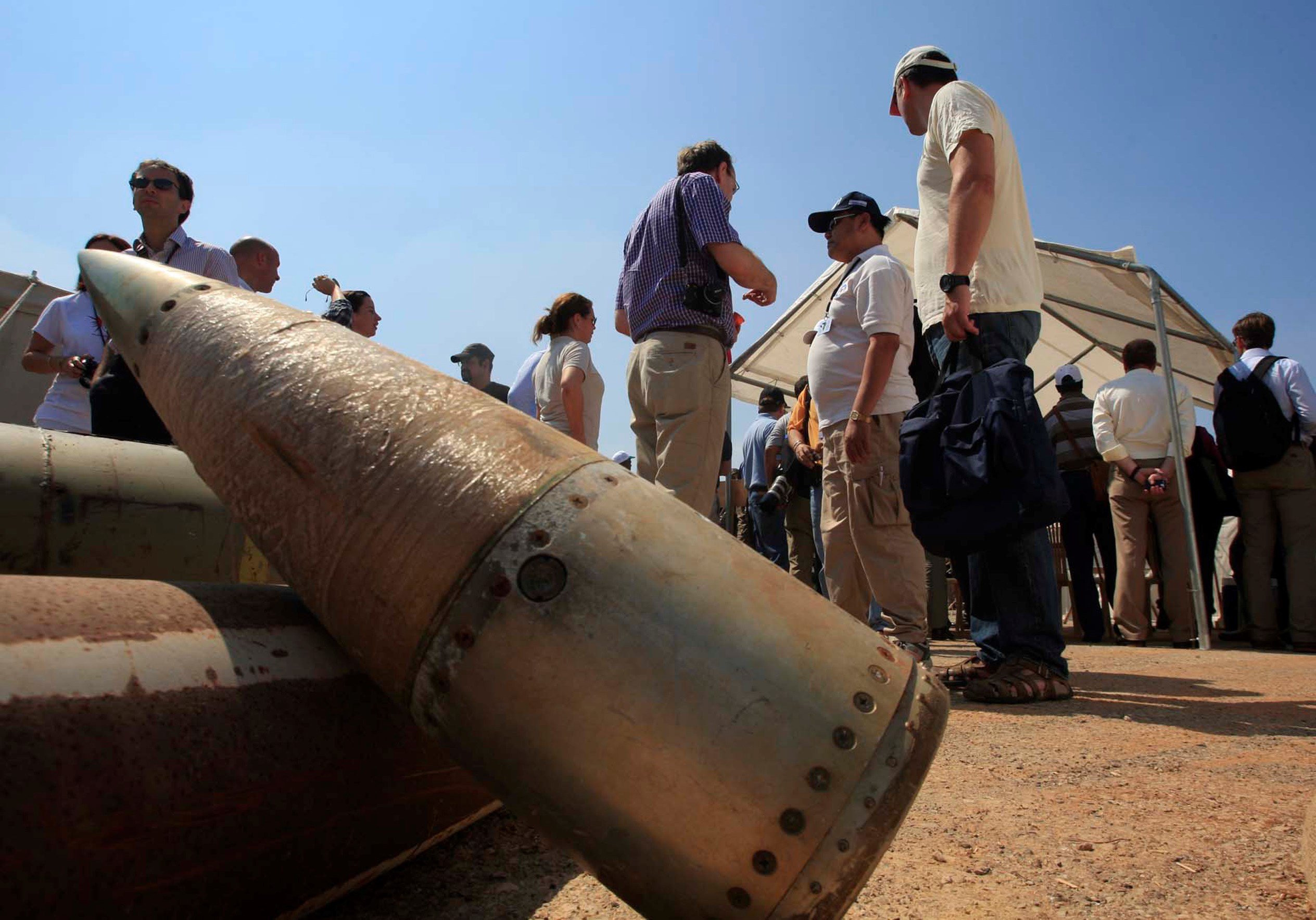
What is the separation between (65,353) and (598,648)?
174 inches

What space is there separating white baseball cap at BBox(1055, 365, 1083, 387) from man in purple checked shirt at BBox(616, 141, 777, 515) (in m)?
4.11

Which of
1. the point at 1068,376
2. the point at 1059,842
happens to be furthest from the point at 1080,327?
the point at 1059,842

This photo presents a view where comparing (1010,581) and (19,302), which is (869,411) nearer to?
(1010,581)

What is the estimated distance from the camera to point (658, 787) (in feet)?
3.38

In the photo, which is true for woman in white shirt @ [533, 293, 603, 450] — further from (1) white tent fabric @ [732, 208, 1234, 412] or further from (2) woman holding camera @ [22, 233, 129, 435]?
(1) white tent fabric @ [732, 208, 1234, 412]

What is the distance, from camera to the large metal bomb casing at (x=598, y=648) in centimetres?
103

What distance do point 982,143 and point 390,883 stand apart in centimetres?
277

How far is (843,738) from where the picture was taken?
1066mm

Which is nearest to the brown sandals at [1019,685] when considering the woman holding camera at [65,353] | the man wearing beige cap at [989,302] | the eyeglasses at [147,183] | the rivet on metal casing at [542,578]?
the man wearing beige cap at [989,302]

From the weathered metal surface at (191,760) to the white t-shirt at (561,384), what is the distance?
10.9 ft

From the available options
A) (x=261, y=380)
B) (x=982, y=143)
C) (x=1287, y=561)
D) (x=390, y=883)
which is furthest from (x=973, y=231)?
(x=1287, y=561)

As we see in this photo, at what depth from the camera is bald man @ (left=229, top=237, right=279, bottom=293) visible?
4.66 meters

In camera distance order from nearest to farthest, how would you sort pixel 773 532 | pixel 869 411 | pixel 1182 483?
pixel 869 411 < pixel 1182 483 < pixel 773 532

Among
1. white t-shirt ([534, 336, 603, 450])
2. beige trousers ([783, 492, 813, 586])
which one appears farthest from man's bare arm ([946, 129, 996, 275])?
beige trousers ([783, 492, 813, 586])
